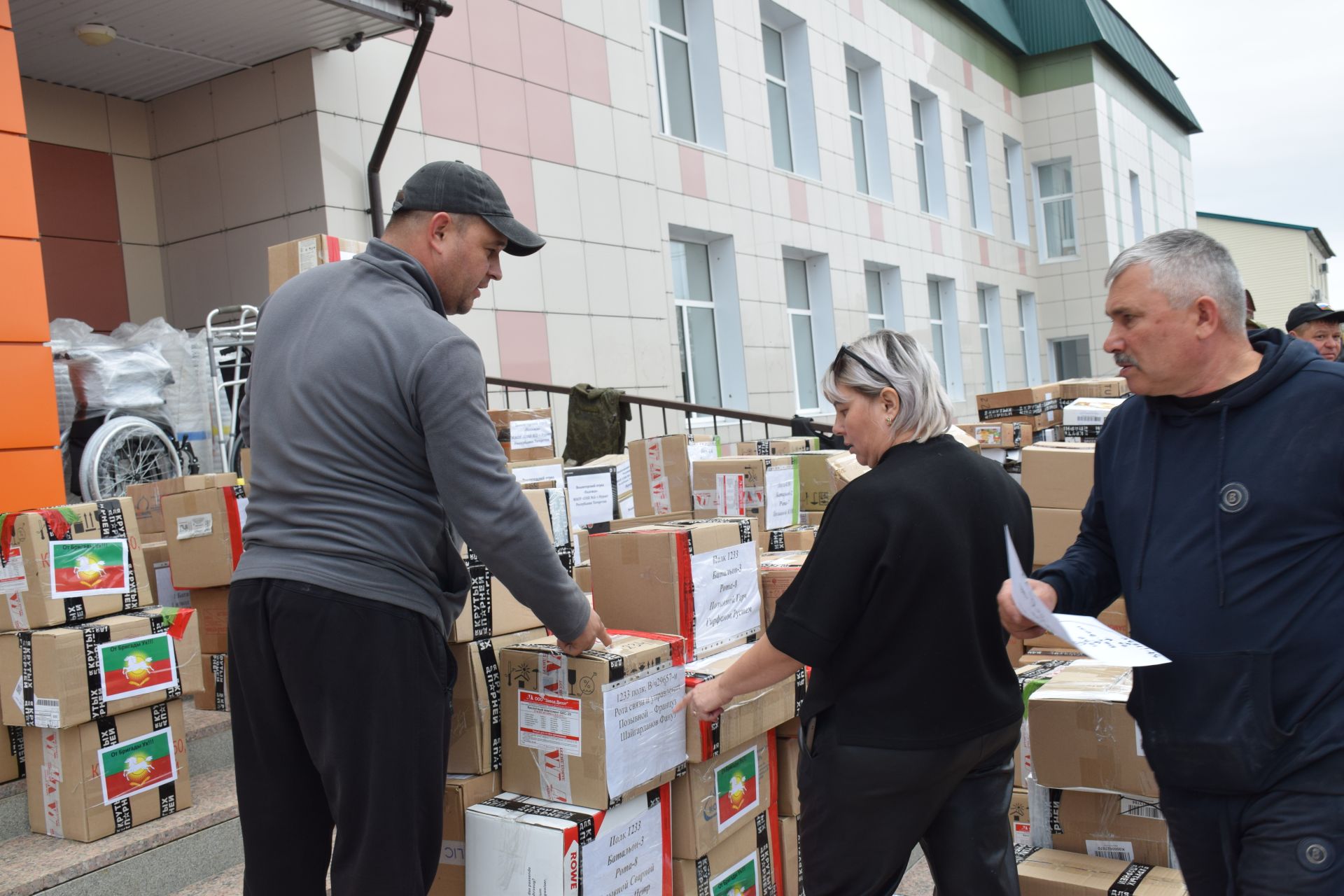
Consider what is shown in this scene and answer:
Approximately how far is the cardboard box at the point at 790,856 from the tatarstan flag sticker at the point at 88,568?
2421mm

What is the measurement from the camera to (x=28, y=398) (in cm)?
434

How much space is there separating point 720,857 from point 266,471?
1.67 m

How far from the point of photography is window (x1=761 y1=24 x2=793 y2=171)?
497 inches

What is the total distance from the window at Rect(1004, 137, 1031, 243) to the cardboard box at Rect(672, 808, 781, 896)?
748 inches

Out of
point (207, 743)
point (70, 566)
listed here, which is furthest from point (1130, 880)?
point (70, 566)

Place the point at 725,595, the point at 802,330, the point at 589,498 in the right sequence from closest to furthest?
the point at 725,595 → the point at 589,498 → the point at 802,330

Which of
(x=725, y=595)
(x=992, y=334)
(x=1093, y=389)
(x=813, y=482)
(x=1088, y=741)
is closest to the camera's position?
(x=1088, y=741)

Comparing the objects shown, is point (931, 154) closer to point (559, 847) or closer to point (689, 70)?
point (689, 70)

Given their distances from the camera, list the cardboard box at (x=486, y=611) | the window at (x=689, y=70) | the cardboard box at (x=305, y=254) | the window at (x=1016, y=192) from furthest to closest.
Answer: the window at (x=1016, y=192)
the window at (x=689, y=70)
the cardboard box at (x=305, y=254)
the cardboard box at (x=486, y=611)

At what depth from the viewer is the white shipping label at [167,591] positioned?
4652 millimetres

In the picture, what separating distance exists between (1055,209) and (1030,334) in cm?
275

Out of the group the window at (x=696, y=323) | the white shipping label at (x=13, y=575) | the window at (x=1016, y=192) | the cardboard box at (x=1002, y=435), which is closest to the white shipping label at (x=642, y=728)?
the white shipping label at (x=13, y=575)

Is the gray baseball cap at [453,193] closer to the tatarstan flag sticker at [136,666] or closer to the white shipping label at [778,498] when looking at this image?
the tatarstan flag sticker at [136,666]

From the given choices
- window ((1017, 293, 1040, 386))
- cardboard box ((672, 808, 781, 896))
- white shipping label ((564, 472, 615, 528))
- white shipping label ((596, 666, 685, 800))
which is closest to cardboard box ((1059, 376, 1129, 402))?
white shipping label ((564, 472, 615, 528))
